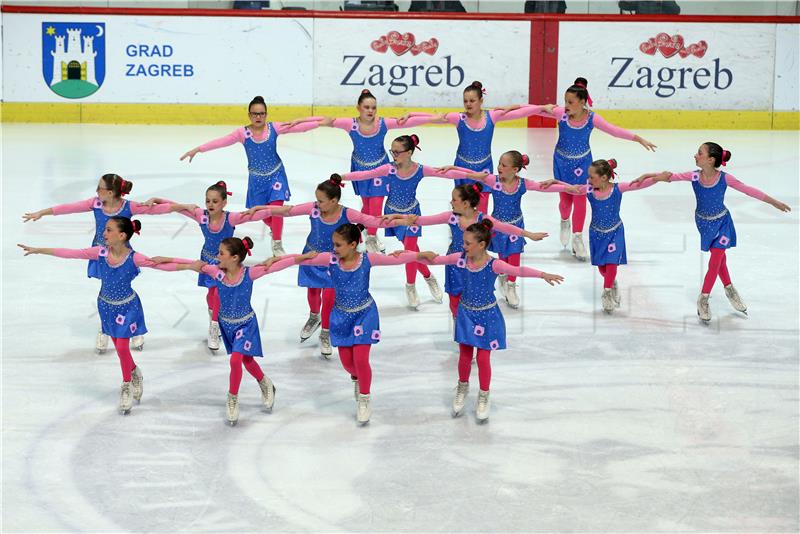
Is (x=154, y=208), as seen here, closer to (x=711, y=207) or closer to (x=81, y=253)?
(x=81, y=253)

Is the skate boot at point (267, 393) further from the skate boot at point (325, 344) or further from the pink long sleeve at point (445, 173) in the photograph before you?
the pink long sleeve at point (445, 173)

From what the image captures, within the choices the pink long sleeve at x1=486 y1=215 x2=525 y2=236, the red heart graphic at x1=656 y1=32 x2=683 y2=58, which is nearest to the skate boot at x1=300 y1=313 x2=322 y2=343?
the pink long sleeve at x1=486 y1=215 x2=525 y2=236

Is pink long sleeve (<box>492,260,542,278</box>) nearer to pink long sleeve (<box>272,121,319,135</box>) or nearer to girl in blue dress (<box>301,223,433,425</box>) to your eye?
girl in blue dress (<box>301,223,433,425</box>)

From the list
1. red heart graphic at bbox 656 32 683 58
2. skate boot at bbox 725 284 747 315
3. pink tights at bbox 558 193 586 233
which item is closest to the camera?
skate boot at bbox 725 284 747 315

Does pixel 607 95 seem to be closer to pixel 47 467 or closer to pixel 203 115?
pixel 203 115

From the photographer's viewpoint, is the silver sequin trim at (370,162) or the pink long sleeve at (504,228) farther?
the silver sequin trim at (370,162)

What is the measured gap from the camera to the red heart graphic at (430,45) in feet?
60.5

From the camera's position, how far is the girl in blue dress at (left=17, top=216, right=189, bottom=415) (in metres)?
6.48

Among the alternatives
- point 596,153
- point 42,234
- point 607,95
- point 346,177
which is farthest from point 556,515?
point 607,95

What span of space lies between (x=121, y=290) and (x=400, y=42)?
12.5 m

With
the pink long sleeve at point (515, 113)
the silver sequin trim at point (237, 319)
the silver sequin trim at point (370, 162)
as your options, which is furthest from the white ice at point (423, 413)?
the pink long sleeve at point (515, 113)

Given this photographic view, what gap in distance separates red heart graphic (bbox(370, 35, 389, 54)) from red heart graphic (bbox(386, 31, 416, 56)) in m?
0.07

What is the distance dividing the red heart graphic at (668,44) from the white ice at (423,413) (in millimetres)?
8057

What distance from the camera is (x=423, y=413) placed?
6.59m
